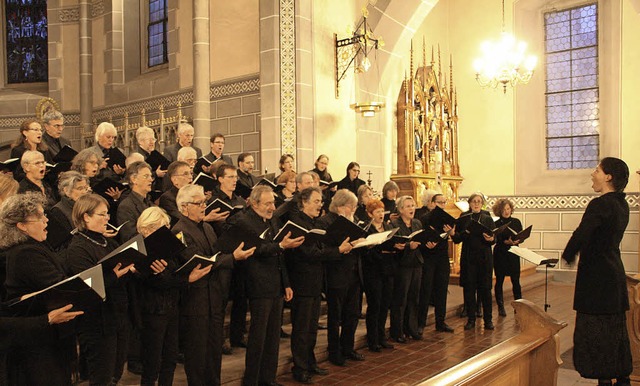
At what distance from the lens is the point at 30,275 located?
2.82 metres

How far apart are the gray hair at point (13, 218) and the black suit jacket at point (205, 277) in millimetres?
1110

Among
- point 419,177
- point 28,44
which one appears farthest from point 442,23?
point 28,44

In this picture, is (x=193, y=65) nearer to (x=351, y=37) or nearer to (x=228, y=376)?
(x=351, y=37)

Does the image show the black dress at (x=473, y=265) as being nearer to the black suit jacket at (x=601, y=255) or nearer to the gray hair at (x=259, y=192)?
the black suit jacket at (x=601, y=255)

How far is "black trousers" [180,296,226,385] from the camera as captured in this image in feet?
12.8

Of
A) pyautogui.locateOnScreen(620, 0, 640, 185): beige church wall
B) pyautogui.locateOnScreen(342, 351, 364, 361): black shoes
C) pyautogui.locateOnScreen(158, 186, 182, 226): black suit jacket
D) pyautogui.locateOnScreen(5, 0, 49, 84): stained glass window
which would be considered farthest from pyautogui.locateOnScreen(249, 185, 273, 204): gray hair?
pyautogui.locateOnScreen(5, 0, 49, 84): stained glass window

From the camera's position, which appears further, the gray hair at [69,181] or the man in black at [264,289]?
the man in black at [264,289]

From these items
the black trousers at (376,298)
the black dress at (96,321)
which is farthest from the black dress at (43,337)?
the black trousers at (376,298)

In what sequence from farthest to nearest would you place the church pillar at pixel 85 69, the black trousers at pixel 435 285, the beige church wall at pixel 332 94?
the church pillar at pixel 85 69 → the beige church wall at pixel 332 94 → the black trousers at pixel 435 285

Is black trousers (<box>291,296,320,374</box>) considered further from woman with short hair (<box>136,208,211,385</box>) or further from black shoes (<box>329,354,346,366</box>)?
woman with short hair (<box>136,208,211,385</box>)

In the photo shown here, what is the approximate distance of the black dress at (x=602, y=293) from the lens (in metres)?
3.91

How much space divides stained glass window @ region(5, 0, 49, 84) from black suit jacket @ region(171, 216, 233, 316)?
1040cm

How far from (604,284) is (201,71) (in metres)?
6.87

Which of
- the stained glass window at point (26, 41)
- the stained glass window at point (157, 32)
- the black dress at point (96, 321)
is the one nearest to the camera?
the black dress at point (96, 321)
